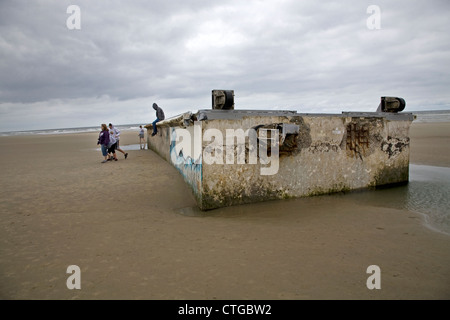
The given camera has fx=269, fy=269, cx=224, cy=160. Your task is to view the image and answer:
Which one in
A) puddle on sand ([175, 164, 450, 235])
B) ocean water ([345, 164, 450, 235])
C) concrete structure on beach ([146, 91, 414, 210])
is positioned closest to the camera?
ocean water ([345, 164, 450, 235])

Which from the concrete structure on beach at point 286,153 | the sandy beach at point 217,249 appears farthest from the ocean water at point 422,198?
the concrete structure on beach at point 286,153

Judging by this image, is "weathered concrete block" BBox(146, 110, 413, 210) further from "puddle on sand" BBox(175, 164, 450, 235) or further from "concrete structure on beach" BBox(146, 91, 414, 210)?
"puddle on sand" BBox(175, 164, 450, 235)

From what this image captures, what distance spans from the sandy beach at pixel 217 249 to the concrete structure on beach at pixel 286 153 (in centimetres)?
33

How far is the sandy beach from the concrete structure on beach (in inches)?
13.1

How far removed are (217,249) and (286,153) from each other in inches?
97.2

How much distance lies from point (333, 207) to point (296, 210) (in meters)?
0.66

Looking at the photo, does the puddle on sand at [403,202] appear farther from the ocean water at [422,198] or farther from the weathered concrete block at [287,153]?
the weathered concrete block at [287,153]

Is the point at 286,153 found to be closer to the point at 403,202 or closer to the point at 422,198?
the point at 403,202

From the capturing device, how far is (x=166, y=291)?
84.7 inches

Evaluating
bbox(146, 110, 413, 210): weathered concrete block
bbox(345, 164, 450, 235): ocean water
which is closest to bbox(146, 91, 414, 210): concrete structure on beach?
bbox(146, 110, 413, 210): weathered concrete block

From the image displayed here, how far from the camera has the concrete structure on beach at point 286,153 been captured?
171 inches

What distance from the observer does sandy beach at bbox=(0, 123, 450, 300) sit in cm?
218
